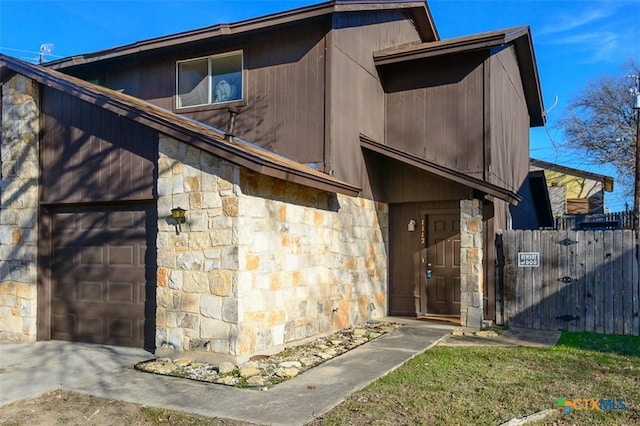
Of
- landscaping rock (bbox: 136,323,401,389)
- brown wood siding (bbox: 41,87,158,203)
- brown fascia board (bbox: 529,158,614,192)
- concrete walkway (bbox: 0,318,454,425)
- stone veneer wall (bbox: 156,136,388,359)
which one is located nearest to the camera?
concrete walkway (bbox: 0,318,454,425)

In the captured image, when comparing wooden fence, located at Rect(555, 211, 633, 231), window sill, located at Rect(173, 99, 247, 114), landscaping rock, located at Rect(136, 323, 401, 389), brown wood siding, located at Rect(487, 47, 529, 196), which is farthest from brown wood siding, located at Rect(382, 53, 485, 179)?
wooden fence, located at Rect(555, 211, 633, 231)

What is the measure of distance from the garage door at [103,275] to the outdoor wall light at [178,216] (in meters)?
0.70

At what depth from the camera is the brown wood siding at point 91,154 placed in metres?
7.23

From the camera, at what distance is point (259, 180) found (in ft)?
22.5

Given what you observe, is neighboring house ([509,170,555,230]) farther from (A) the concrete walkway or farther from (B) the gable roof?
(A) the concrete walkway

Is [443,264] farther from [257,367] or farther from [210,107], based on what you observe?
[210,107]

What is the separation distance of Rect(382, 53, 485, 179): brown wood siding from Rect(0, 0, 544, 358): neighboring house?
33 millimetres

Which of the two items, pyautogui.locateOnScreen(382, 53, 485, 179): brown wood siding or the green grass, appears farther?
pyautogui.locateOnScreen(382, 53, 485, 179): brown wood siding

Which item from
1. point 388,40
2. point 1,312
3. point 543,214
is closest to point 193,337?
point 1,312

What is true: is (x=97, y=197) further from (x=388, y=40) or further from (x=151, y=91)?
(x=388, y=40)

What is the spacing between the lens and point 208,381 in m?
5.74

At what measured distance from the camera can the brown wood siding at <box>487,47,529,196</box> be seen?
9953 millimetres

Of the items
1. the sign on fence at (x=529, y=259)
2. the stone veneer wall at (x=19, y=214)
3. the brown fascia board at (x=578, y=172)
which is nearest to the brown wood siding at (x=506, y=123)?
the sign on fence at (x=529, y=259)

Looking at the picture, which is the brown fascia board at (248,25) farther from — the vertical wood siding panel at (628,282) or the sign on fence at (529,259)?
the vertical wood siding panel at (628,282)
